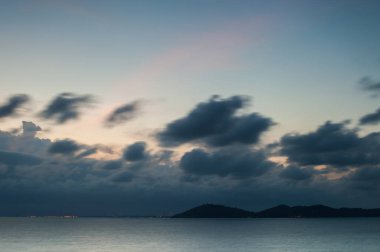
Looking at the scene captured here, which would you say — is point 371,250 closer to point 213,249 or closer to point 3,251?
point 213,249

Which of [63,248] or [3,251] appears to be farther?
[63,248]

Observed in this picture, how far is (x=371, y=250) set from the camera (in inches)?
5615

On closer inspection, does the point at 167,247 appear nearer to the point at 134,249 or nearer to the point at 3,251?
the point at 134,249

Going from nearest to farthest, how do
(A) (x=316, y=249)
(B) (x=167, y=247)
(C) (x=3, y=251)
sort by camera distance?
(C) (x=3, y=251) → (A) (x=316, y=249) → (B) (x=167, y=247)

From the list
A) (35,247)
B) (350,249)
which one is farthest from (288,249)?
(35,247)

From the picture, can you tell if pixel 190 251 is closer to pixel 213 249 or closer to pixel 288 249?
pixel 213 249

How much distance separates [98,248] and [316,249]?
3072 inches

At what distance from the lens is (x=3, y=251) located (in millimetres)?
138875

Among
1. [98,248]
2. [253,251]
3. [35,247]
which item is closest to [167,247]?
[98,248]

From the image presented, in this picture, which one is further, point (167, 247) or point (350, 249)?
point (167, 247)

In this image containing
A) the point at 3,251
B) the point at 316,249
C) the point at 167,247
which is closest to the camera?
the point at 3,251

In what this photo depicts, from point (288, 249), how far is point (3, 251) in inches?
3775

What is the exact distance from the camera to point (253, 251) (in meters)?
142

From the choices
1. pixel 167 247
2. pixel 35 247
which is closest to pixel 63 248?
pixel 35 247
